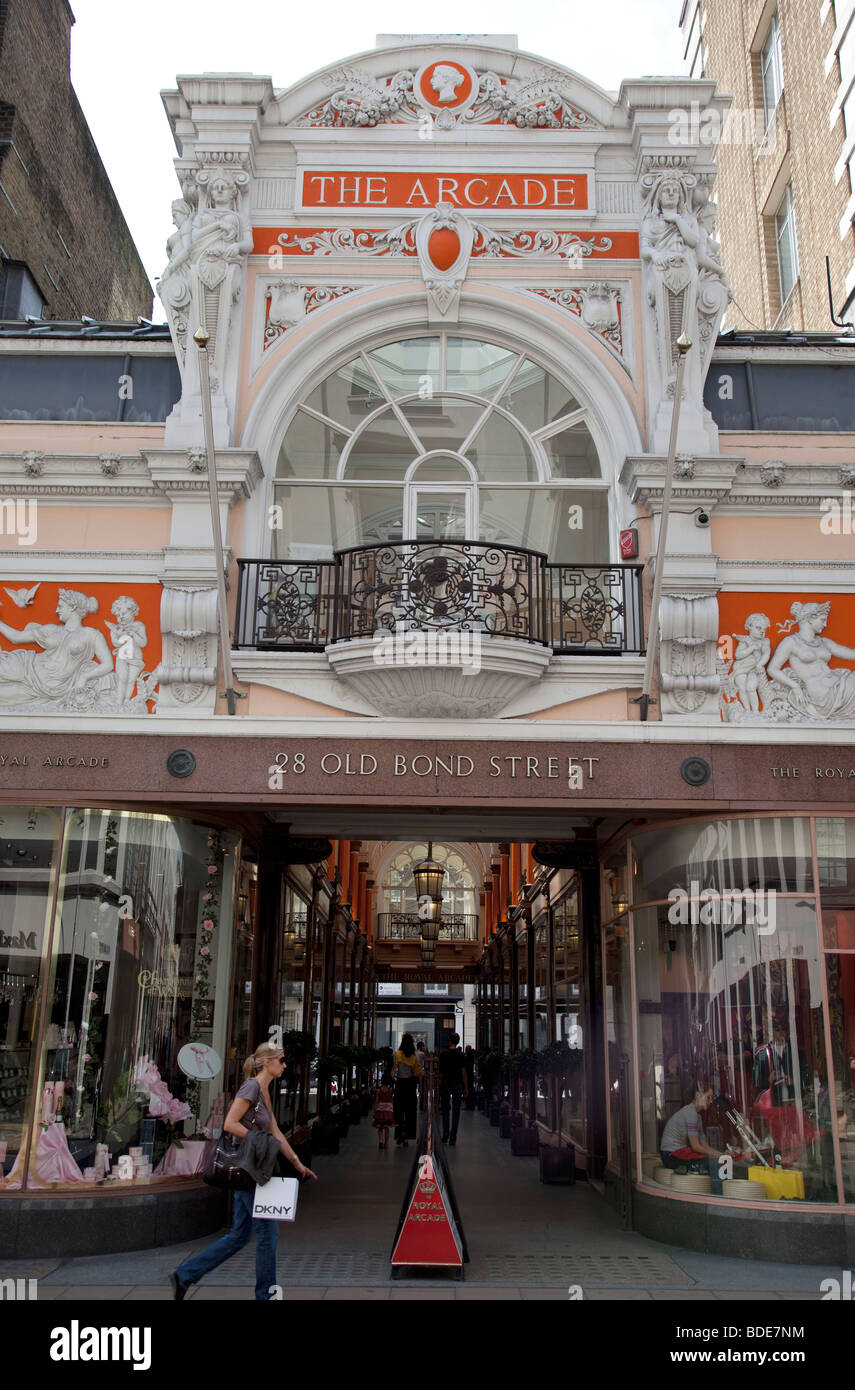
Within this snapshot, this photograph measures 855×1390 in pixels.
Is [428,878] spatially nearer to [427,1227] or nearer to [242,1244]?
[427,1227]

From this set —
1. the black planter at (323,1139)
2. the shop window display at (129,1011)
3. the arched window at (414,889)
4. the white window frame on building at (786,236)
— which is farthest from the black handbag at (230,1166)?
the arched window at (414,889)

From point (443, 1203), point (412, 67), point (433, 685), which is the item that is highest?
point (412, 67)

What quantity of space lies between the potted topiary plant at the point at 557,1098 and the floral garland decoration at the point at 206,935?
207 inches

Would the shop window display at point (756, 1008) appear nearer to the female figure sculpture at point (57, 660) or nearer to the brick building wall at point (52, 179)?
the female figure sculpture at point (57, 660)

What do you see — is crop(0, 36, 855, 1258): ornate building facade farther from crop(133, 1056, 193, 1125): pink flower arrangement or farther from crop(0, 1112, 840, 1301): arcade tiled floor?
crop(0, 1112, 840, 1301): arcade tiled floor

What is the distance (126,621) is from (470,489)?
12.5 feet

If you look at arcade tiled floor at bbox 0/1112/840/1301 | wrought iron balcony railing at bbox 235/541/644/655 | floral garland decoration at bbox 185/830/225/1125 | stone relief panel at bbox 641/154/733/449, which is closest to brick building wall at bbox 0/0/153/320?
wrought iron balcony railing at bbox 235/541/644/655

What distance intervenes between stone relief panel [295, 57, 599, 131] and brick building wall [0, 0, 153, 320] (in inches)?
244

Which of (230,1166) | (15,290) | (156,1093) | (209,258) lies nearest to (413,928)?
(15,290)

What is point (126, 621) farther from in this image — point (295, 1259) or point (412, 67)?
point (412, 67)

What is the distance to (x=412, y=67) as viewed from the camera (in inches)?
496

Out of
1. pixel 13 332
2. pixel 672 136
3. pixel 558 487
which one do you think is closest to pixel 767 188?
pixel 672 136

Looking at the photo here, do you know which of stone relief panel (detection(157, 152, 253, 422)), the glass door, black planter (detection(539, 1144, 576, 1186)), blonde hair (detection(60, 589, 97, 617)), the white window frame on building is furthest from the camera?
the white window frame on building
